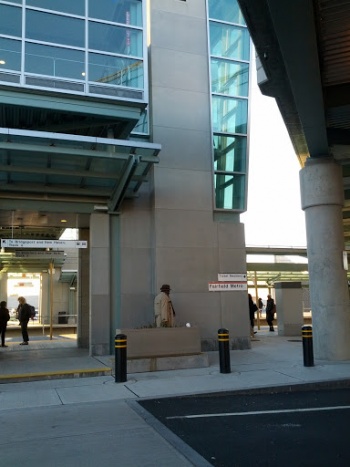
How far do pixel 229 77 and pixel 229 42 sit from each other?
1.20 m

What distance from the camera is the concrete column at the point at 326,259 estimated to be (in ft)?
39.8

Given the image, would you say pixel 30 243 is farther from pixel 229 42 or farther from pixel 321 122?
pixel 229 42

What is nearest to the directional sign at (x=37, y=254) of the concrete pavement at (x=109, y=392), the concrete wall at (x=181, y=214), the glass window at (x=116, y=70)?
the concrete wall at (x=181, y=214)

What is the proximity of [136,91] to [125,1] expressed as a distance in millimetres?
2688

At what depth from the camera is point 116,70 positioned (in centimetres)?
1272

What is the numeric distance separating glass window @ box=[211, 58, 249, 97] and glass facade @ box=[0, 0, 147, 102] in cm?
323

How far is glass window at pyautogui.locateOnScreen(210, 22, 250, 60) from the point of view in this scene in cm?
1563

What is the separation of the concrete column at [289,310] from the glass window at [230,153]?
20.7 feet

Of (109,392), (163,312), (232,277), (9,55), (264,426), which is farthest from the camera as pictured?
(232,277)

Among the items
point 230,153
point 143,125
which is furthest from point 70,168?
point 230,153

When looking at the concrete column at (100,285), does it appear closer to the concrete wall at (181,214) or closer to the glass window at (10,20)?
the concrete wall at (181,214)

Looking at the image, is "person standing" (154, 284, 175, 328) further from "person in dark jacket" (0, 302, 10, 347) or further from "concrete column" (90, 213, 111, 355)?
"person in dark jacket" (0, 302, 10, 347)

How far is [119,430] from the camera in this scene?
20.7 feet

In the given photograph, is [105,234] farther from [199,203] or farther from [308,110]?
[308,110]
